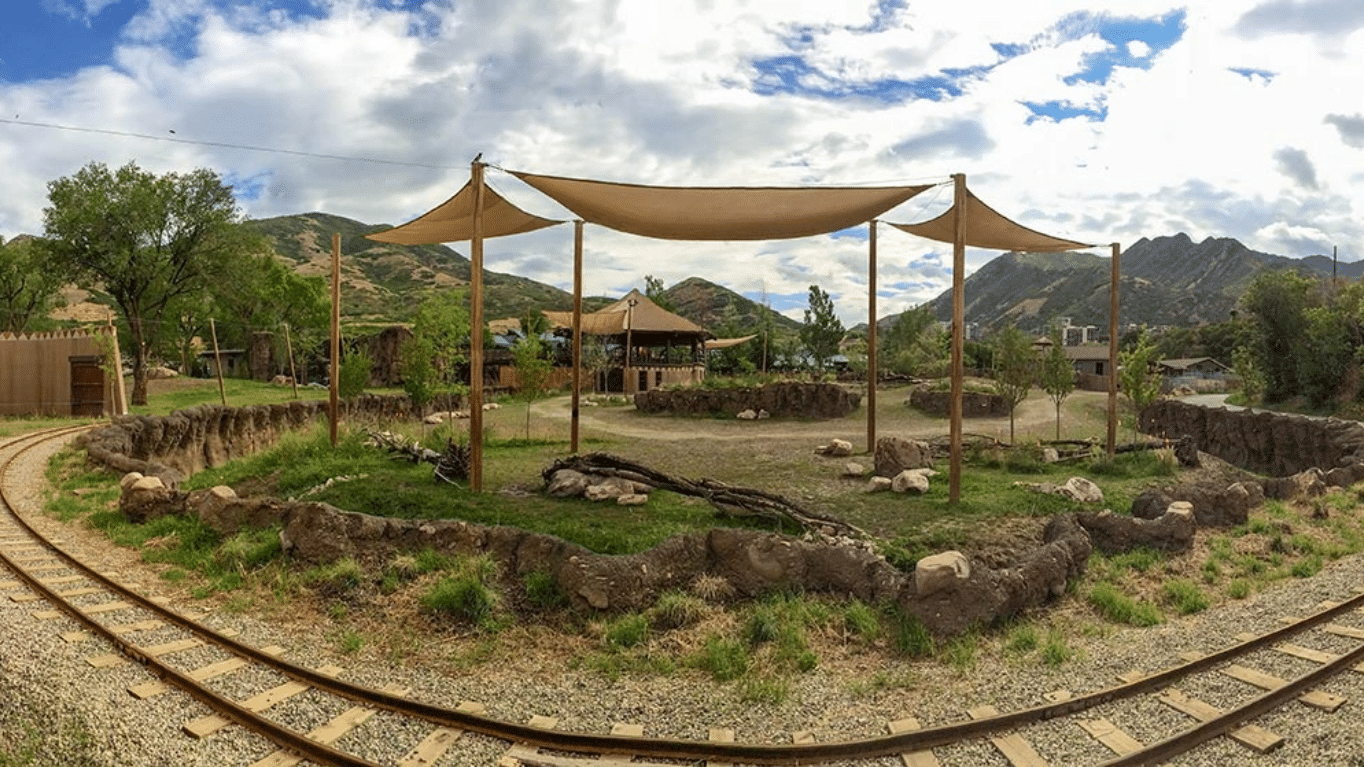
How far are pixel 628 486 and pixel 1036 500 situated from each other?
5.56 meters

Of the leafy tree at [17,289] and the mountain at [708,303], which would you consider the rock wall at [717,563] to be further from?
the mountain at [708,303]

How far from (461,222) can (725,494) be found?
6.41 m

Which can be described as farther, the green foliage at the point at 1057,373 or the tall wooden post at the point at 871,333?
the green foliage at the point at 1057,373

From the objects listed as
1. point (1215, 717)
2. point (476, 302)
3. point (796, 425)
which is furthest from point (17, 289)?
point (1215, 717)

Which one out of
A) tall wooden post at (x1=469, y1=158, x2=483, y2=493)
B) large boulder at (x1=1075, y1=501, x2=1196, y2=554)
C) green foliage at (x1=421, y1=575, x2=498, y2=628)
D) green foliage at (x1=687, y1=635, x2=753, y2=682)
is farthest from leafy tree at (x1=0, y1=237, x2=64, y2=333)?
large boulder at (x1=1075, y1=501, x2=1196, y2=554)

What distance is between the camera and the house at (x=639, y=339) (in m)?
36.5

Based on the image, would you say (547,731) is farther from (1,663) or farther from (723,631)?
(1,663)

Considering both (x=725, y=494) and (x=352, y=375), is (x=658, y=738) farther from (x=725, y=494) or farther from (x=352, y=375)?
(x=352, y=375)

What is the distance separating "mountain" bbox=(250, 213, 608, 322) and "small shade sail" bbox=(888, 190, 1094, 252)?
199ft

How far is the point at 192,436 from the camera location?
16312 millimetres

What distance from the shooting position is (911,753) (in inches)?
171

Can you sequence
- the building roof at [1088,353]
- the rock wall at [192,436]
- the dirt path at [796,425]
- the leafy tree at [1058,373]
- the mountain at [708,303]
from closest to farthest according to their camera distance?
1. the rock wall at [192,436]
2. the leafy tree at [1058,373]
3. the dirt path at [796,425]
4. the building roof at [1088,353]
5. the mountain at [708,303]

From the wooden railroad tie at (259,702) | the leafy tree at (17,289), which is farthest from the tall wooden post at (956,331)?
the leafy tree at (17,289)

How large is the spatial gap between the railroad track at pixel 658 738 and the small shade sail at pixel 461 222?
6773 millimetres
